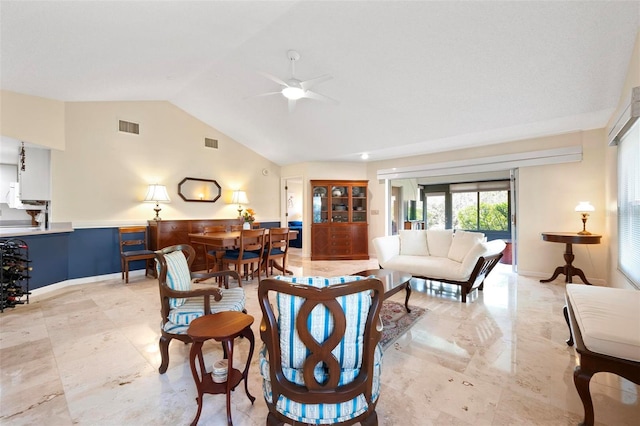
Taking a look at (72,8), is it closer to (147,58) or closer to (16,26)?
(16,26)

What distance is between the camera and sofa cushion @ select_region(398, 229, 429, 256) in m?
4.30

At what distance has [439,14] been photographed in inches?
99.3

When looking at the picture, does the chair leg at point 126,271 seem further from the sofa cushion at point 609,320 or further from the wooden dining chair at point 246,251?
the sofa cushion at point 609,320

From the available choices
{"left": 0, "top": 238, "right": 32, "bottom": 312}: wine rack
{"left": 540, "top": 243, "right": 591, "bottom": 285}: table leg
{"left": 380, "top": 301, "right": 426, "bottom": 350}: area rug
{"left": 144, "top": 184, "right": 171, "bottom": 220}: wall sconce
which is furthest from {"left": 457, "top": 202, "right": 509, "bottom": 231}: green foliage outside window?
{"left": 0, "top": 238, "right": 32, "bottom": 312}: wine rack

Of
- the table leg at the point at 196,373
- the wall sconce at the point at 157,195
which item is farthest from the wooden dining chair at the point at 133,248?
the table leg at the point at 196,373

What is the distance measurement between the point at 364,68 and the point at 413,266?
2.67 m

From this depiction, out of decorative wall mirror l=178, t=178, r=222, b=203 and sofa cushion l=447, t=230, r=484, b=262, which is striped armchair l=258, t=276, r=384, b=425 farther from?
decorative wall mirror l=178, t=178, r=222, b=203

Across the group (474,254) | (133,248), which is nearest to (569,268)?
(474,254)

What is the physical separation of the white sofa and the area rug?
25.1 inches

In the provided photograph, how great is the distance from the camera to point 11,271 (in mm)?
3154

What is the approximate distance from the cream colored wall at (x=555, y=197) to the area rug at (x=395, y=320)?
118 inches

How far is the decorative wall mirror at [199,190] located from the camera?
17.6ft

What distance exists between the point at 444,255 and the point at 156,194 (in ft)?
16.1

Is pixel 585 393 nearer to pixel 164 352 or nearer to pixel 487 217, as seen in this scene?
pixel 164 352
